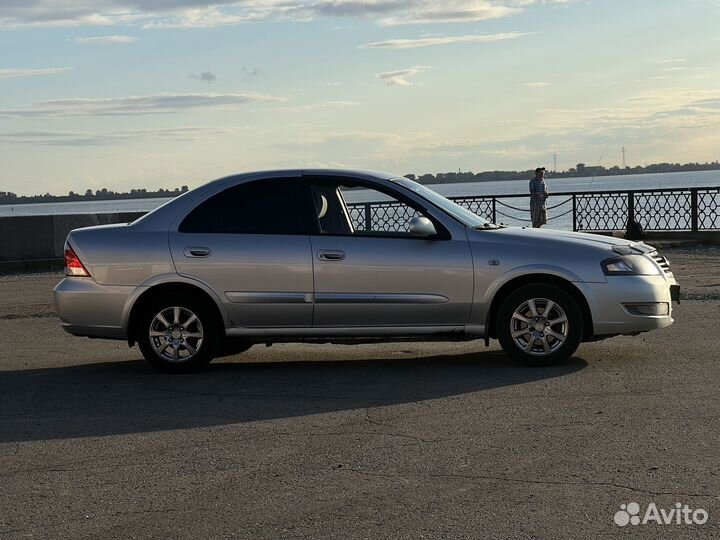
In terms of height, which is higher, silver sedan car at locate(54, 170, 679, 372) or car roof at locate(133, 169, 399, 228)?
car roof at locate(133, 169, 399, 228)

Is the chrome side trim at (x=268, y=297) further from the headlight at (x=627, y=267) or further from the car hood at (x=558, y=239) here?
the headlight at (x=627, y=267)

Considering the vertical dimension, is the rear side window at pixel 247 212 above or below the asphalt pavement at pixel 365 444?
above

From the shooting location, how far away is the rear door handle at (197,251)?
984 cm

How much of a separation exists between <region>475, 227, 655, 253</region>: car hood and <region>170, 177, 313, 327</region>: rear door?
154 cm

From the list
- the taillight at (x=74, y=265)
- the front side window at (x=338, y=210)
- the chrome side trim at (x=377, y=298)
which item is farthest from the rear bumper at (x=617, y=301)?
the taillight at (x=74, y=265)

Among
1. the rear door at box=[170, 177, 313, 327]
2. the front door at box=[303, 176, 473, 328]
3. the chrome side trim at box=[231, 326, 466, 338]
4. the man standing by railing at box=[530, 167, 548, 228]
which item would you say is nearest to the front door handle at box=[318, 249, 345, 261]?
the front door at box=[303, 176, 473, 328]

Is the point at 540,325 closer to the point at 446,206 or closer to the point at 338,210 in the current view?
the point at 446,206

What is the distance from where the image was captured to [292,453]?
6730mm

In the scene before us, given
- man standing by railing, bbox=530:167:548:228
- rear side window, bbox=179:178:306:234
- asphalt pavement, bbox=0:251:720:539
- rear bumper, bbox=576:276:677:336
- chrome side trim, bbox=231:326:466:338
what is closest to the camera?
asphalt pavement, bbox=0:251:720:539

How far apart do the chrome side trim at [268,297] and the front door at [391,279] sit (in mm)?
128

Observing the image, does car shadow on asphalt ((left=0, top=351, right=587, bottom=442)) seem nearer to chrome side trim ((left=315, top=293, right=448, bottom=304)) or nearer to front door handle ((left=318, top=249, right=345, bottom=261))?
chrome side trim ((left=315, top=293, right=448, bottom=304))

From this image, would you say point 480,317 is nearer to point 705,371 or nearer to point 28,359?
point 705,371

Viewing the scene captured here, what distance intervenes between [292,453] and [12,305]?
10754 millimetres

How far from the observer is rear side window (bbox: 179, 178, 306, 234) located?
995cm
